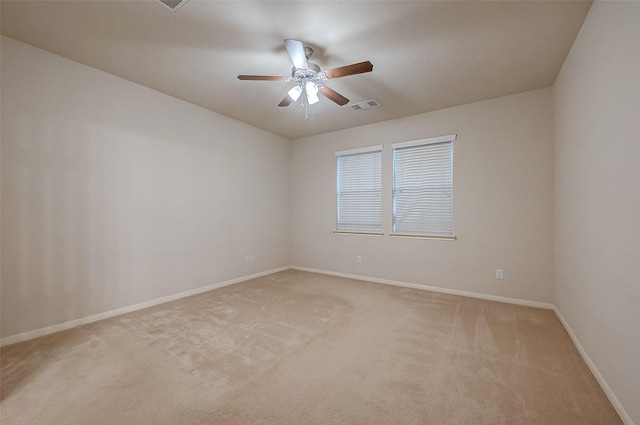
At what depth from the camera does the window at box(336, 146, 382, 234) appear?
4.68 m

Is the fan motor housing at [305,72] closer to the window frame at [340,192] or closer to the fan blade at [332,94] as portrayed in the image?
the fan blade at [332,94]

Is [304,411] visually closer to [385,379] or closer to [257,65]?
[385,379]

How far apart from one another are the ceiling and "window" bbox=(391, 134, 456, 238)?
3.06ft

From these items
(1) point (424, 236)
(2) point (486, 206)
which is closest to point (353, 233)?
(1) point (424, 236)

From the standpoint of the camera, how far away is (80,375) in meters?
1.94

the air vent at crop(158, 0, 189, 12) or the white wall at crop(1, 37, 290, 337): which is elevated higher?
the air vent at crop(158, 0, 189, 12)

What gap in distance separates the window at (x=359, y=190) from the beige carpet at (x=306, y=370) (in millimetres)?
1910

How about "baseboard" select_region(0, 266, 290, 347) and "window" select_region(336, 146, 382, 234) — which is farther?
"window" select_region(336, 146, 382, 234)

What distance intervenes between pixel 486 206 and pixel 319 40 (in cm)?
312

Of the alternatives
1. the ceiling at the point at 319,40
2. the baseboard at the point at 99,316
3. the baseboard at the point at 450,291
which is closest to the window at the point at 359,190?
the baseboard at the point at 450,291

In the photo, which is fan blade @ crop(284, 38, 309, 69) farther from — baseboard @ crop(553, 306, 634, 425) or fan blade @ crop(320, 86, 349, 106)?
baseboard @ crop(553, 306, 634, 425)

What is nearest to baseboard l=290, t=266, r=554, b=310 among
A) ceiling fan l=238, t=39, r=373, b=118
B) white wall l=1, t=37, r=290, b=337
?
white wall l=1, t=37, r=290, b=337

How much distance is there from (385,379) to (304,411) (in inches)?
25.8

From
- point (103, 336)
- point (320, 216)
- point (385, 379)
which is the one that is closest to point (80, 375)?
point (103, 336)
